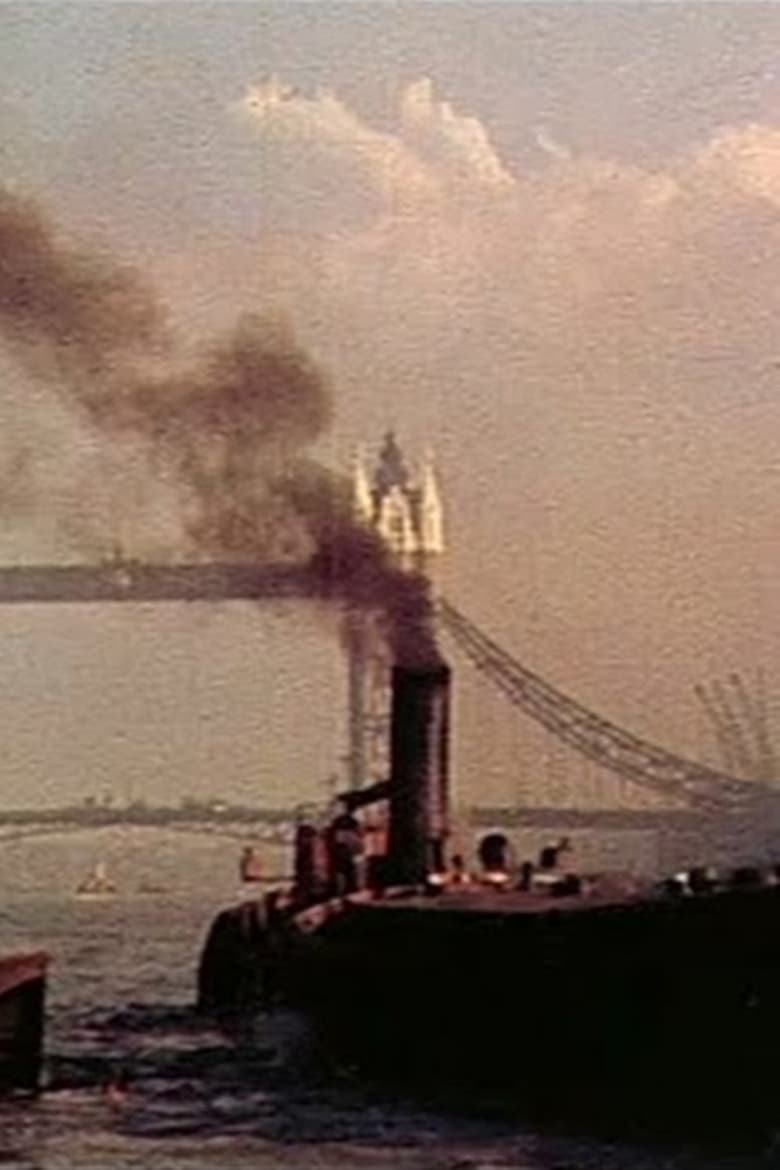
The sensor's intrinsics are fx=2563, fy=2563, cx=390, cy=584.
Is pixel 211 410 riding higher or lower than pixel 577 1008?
higher

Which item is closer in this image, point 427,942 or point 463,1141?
point 463,1141

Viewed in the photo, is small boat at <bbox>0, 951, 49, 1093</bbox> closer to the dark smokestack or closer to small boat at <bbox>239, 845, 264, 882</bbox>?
small boat at <bbox>239, 845, 264, 882</bbox>

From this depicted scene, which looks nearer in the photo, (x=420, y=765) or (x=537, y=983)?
(x=420, y=765)

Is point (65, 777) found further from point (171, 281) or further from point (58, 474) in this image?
point (171, 281)

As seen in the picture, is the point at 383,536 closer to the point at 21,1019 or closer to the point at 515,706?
the point at 515,706

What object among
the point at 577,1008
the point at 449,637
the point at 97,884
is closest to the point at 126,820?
the point at 97,884

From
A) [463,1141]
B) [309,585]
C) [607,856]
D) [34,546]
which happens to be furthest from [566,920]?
[34,546]

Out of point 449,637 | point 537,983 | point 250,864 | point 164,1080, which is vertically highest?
point 449,637
